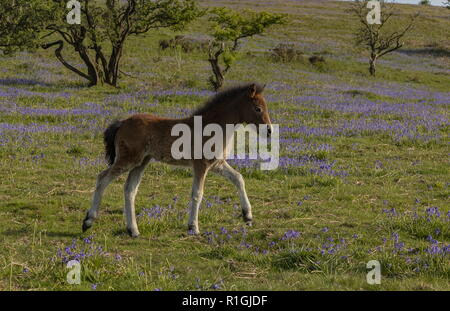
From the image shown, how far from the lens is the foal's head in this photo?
353 inches

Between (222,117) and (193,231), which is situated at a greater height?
(222,117)

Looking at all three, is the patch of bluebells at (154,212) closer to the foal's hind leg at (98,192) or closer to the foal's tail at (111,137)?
the foal's hind leg at (98,192)

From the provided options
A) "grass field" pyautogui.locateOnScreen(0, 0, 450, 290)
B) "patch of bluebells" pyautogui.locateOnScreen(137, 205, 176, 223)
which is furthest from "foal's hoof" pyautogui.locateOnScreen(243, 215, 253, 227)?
"patch of bluebells" pyautogui.locateOnScreen(137, 205, 176, 223)

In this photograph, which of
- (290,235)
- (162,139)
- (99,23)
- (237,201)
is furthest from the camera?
(99,23)

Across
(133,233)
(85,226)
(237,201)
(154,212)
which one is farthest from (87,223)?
(237,201)

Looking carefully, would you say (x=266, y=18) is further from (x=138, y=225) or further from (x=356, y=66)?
(x=138, y=225)

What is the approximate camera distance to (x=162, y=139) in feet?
29.7

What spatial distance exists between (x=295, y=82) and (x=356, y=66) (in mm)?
16965

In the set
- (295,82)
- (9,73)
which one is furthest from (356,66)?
(9,73)

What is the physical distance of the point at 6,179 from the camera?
12.5 m

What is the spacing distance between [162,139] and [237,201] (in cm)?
316

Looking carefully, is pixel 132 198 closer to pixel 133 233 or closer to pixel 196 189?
pixel 133 233

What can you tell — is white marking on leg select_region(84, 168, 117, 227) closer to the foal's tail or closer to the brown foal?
the brown foal

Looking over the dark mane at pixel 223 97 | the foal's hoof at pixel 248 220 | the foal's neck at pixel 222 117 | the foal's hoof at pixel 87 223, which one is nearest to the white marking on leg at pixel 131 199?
the foal's hoof at pixel 87 223
